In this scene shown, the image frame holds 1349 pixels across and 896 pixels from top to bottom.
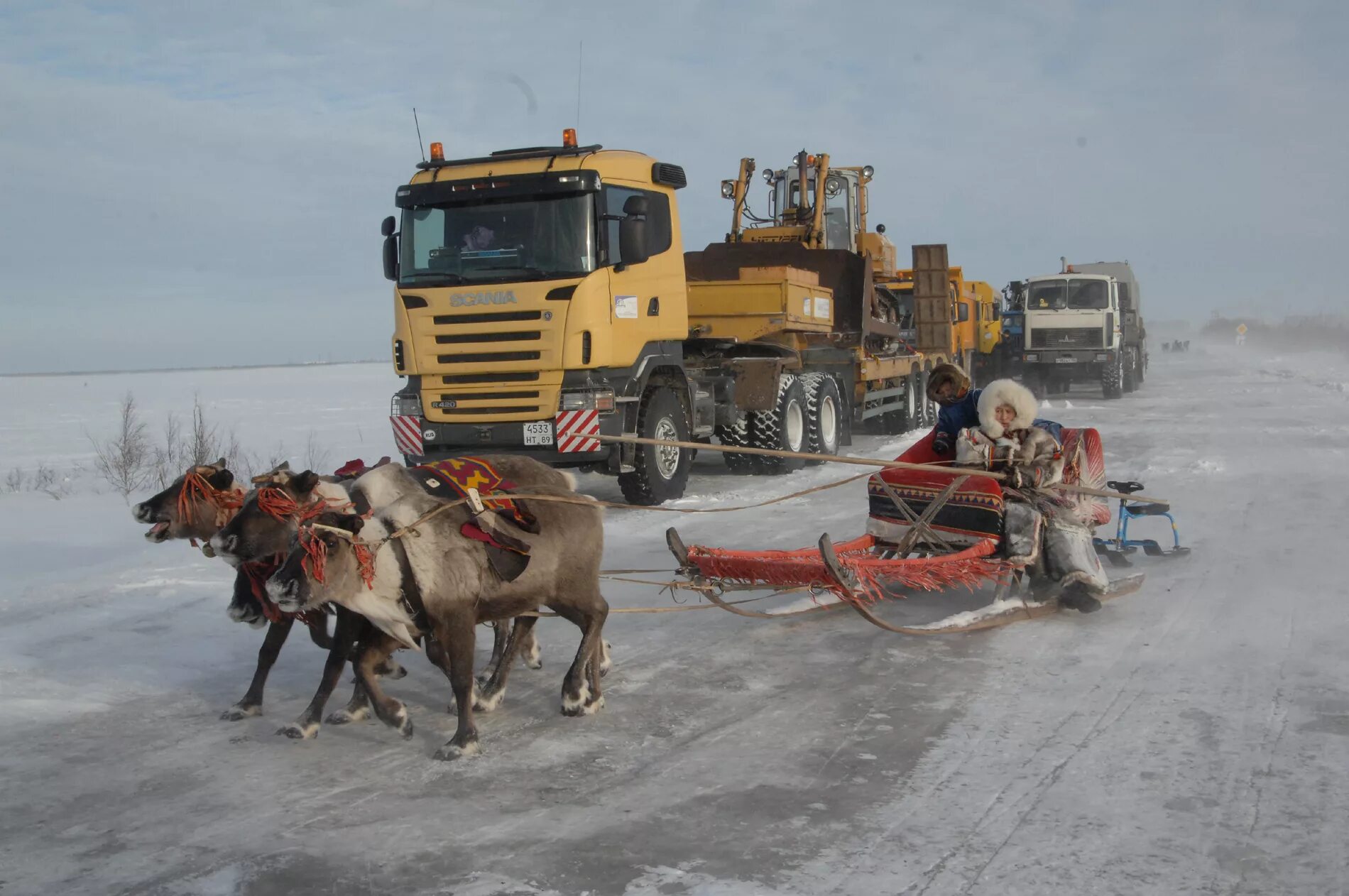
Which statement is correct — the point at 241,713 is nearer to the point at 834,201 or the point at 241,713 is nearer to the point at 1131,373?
the point at 834,201

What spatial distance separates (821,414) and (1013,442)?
8369mm

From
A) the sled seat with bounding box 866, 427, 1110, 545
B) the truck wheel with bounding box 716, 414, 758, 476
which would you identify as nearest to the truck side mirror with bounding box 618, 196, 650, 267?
the truck wheel with bounding box 716, 414, 758, 476

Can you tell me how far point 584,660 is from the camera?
17.5 feet

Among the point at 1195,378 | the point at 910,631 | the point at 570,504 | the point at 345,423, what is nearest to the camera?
the point at 570,504

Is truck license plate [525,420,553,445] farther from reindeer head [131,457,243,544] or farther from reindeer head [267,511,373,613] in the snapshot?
reindeer head [267,511,373,613]

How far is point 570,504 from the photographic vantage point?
17.4 ft

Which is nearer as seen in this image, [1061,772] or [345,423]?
[1061,772]

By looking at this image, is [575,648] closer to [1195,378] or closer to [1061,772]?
[1061,772]

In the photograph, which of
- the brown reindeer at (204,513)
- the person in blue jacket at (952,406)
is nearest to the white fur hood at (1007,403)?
the person in blue jacket at (952,406)

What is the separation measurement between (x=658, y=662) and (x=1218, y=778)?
2.78 metres

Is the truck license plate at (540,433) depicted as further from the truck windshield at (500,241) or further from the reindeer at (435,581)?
the reindeer at (435,581)

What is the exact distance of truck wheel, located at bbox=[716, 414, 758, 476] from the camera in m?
14.0

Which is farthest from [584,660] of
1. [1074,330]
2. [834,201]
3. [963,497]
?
[1074,330]

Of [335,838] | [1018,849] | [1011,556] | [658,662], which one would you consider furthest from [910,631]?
[335,838]
